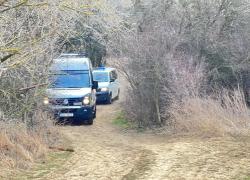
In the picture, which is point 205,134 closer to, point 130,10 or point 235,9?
point 235,9

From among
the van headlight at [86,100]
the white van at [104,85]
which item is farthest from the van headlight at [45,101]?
the white van at [104,85]

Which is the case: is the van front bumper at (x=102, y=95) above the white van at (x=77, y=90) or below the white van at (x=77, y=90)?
below

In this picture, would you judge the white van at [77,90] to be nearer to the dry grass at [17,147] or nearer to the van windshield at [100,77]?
the dry grass at [17,147]

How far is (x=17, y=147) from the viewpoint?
24.5 ft

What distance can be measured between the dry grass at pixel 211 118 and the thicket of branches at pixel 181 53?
794 millimetres

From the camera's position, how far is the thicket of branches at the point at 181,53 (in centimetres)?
1209

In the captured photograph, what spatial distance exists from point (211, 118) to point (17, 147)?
4.96m

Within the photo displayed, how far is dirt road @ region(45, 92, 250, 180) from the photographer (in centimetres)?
627

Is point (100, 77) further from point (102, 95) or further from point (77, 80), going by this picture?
point (77, 80)

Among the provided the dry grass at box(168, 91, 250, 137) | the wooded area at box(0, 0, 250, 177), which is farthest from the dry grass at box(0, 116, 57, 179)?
the dry grass at box(168, 91, 250, 137)

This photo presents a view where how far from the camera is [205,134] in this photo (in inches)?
368

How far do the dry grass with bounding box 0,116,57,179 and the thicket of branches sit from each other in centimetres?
475

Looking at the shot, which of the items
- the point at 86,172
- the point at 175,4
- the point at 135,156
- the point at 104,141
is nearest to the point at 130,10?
the point at 175,4

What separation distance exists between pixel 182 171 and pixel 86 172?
6.01 ft
